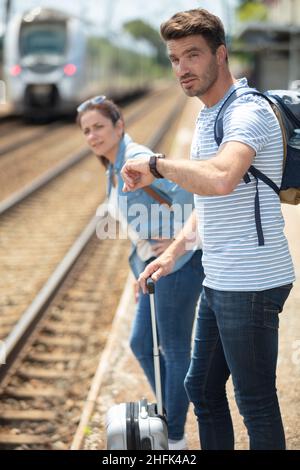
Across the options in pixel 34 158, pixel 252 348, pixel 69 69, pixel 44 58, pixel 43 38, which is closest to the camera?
pixel 252 348

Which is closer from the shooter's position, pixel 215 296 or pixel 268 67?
pixel 215 296

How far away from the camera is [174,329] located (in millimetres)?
3332

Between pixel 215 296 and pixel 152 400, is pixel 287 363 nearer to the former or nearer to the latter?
pixel 152 400

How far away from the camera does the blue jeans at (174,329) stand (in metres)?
3.29

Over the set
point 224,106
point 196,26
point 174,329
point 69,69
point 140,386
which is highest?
point 196,26

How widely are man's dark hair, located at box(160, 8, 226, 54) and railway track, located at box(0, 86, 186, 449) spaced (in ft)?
8.59

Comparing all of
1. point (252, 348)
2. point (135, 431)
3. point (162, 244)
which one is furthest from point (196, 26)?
point (135, 431)

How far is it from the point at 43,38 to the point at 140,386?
719 inches

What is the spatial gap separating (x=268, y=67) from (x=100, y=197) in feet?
80.5

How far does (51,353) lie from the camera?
5398 mm

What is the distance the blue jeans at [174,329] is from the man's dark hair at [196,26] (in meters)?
1.18

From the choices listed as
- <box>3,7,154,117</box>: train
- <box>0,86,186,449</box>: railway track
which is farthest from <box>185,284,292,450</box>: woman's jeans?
<box>3,7,154,117</box>: train

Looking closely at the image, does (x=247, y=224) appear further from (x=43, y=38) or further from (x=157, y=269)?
(x=43, y=38)

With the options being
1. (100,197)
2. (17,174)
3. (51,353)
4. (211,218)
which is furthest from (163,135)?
(211,218)
